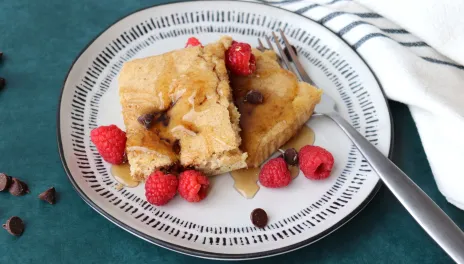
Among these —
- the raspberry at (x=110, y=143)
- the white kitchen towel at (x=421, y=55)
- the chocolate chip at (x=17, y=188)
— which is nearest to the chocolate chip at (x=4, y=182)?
the chocolate chip at (x=17, y=188)

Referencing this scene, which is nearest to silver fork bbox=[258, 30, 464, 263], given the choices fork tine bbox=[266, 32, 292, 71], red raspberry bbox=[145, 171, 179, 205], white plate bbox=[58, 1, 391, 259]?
white plate bbox=[58, 1, 391, 259]

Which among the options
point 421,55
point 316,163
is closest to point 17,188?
point 316,163

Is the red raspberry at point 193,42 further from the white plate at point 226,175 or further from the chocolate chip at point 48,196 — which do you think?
the chocolate chip at point 48,196

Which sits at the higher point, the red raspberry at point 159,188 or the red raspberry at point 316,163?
the red raspberry at point 316,163

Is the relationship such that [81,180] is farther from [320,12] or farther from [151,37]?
[320,12]

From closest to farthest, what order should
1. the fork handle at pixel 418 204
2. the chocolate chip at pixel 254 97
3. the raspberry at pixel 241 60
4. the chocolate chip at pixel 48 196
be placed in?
the fork handle at pixel 418 204
the chocolate chip at pixel 48 196
the chocolate chip at pixel 254 97
the raspberry at pixel 241 60

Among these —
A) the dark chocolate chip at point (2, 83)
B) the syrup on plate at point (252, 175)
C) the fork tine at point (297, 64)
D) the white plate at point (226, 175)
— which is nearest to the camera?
the white plate at point (226, 175)

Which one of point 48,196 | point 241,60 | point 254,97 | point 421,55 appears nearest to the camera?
point 48,196

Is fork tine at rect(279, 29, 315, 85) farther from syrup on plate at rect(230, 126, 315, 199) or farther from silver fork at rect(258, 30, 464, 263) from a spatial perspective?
syrup on plate at rect(230, 126, 315, 199)

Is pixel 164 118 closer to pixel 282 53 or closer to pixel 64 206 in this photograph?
pixel 64 206
